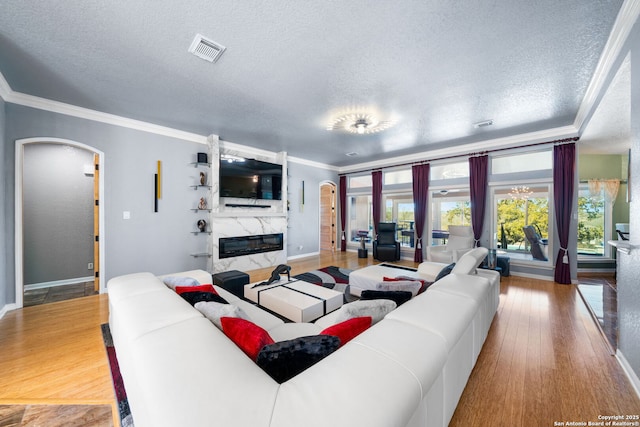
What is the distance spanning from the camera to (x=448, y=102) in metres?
3.34

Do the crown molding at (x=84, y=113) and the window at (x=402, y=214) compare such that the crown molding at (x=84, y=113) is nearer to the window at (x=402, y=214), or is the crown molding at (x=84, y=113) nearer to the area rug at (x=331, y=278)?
the area rug at (x=331, y=278)

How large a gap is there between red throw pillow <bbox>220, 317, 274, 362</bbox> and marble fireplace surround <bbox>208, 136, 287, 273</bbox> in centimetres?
381

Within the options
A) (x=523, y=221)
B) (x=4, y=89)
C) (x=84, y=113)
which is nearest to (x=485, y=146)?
(x=523, y=221)

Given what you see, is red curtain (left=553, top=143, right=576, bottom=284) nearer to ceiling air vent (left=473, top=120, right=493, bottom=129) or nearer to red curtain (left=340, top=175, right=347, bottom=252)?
ceiling air vent (left=473, top=120, right=493, bottom=129)

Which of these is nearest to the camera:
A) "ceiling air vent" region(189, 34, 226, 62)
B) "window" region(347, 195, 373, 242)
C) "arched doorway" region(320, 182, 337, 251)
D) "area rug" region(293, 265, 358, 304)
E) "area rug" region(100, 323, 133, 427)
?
"area rug" region(100, 323, 133, 427)

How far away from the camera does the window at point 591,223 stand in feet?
17.9

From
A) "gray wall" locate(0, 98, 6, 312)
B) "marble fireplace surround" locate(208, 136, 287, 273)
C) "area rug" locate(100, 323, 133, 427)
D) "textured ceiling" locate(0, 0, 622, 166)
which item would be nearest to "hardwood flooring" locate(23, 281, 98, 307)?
"gray wall" locate(0, 98, 6, 312)

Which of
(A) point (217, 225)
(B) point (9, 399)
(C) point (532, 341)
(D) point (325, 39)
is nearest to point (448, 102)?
(D) point (325, 39)

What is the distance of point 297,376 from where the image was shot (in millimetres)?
866

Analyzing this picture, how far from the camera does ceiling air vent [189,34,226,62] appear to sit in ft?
7.08

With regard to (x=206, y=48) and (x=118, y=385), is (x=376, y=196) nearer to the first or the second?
(x=206, y=48)

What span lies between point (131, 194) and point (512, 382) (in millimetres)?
5372

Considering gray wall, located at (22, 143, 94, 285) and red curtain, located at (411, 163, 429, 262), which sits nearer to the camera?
gray wall, located at (22, 143, 94, 285)

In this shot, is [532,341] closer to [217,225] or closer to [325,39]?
[325,39]
